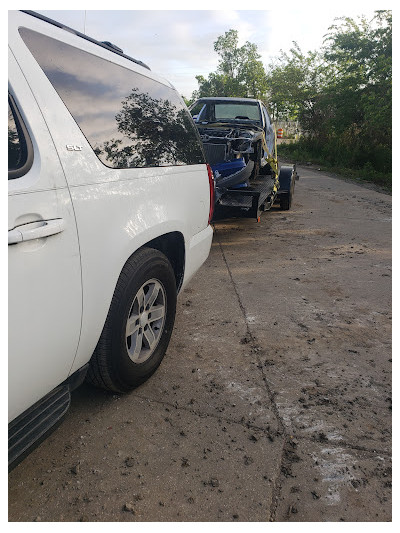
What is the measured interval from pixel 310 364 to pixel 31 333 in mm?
2202

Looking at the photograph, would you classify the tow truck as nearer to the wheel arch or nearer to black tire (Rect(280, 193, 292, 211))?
black tire (Rect(280, 193, 292, 211))

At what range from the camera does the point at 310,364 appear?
326 centimetres

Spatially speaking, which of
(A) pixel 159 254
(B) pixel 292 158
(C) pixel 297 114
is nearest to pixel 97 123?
(A) pixel 159 254

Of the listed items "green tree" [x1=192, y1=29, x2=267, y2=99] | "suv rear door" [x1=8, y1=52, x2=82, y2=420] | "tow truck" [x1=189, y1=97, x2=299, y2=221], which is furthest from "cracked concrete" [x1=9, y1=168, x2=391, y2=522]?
"green tree" [x1=192, y1=29, x2=267, y2=99]

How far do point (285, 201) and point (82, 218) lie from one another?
7.66 metres

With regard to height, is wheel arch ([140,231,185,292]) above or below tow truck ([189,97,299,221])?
below

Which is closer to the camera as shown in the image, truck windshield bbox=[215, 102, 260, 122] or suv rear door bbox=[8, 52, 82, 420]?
suv rear door bbox=[8, 52, 82, 420]

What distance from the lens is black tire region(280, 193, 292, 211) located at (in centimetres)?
900

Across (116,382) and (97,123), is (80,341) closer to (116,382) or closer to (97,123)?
(116,382)

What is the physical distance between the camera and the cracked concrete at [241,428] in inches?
80.0

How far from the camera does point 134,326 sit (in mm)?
2648

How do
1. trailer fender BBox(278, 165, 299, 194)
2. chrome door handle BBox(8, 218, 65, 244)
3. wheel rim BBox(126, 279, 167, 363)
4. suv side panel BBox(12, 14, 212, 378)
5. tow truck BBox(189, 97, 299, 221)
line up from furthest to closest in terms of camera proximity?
trailer fender BBox(278, 165, 299, 194)
tow truck BBox(189, 97, 299, 221)
wheel rim BBox(126, 279, 167, 363)
suv side panel BBox(12, 14, 212, 378)
chrome door handle BBox(8, 218, 65, 244)

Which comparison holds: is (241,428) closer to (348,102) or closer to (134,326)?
(134,326)

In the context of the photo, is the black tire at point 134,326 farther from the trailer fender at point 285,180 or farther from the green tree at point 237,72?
the green tree at point 237,72
